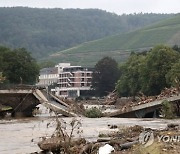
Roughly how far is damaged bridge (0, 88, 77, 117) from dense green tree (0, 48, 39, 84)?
3965 cm

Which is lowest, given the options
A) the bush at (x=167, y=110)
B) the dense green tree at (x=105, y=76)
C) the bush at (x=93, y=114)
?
the bush at (x=93, y=114)

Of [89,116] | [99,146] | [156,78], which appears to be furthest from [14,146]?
[156,78]

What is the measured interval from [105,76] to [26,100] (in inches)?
4154

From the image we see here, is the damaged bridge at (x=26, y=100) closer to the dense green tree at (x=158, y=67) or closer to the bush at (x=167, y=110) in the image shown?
the bush at (x=167, y=110)

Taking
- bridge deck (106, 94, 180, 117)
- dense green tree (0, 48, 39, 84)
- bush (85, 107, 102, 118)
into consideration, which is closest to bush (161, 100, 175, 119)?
bridge deck (106, 94, 180, 117)

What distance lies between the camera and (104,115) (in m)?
56.5

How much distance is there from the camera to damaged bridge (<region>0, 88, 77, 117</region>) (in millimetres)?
60581

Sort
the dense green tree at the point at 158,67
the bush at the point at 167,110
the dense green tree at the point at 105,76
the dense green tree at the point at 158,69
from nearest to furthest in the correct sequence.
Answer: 1. the bush at the point at 167,110
2. the dense green tree at the point at 158,69
3. the dense green tree at the point at 158,67
4. the dense green tree at the point at 105,76

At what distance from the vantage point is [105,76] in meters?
169

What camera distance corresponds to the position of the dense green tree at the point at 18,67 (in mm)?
106812

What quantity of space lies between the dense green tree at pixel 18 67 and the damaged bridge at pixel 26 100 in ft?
130

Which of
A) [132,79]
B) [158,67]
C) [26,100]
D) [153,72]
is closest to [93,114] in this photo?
[26,100]

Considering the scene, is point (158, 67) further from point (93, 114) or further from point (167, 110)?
point (167, 110)

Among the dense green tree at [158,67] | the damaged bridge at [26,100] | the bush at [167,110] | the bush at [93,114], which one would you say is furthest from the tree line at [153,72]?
the damaged bridge at [26,100]
